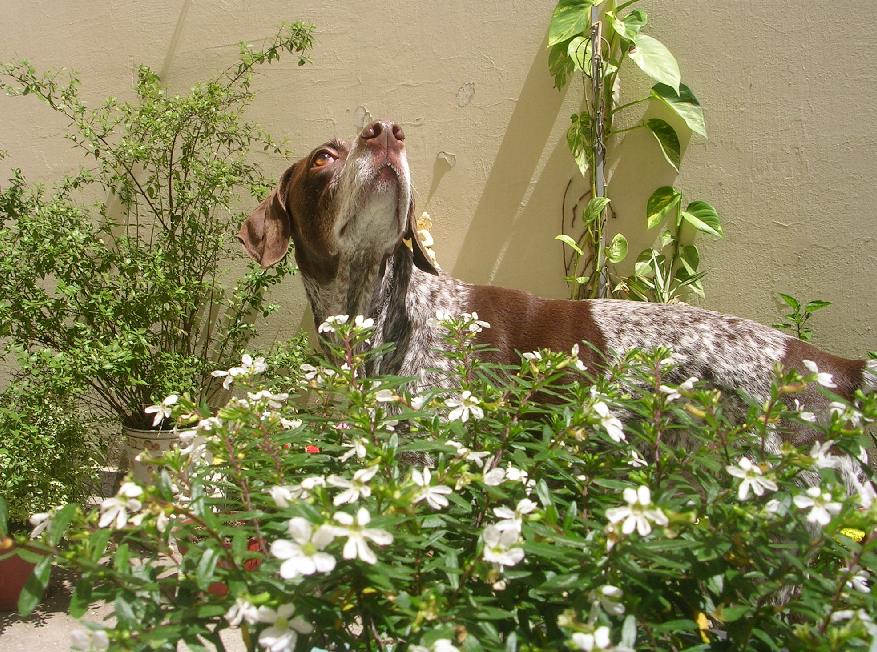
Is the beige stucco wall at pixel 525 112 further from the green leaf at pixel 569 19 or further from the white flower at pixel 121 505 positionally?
the white flower at pixel 121 505

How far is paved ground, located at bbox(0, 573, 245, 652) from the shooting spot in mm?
2383

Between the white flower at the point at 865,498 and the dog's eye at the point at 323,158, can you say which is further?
the dog's eye at the point at 323,158

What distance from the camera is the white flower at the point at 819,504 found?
0.82 metres

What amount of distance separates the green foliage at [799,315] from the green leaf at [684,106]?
84 cm

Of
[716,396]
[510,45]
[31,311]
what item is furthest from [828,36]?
[31,311]

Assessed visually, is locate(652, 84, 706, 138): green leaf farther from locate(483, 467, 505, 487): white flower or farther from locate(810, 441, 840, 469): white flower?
locate(483, 467, 505, 487): white flower

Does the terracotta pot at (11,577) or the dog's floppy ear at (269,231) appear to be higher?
the dog's floppy ear at (269,231)

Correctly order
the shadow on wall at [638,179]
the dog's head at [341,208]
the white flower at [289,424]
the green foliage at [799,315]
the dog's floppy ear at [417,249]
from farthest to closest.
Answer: the shadow on wall at [638,179] → the green foliage at [799,315] → the dog's floppy ear at [417,249] → the dog's head at [341,208] → the white flower at [289,424]

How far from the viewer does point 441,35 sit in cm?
335

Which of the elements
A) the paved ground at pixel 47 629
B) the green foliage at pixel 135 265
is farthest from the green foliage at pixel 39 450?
the paved ground at pixel 47 629

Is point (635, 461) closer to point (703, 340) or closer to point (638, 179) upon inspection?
point (703, 340)

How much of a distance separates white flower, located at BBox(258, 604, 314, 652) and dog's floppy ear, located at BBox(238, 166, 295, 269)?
1803mm

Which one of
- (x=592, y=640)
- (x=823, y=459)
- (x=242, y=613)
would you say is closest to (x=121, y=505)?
(x=242, y=613)

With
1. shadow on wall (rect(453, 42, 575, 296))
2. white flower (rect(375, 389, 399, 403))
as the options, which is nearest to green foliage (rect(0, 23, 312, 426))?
shadow on wall (rect(453, 42, 575, 296))
